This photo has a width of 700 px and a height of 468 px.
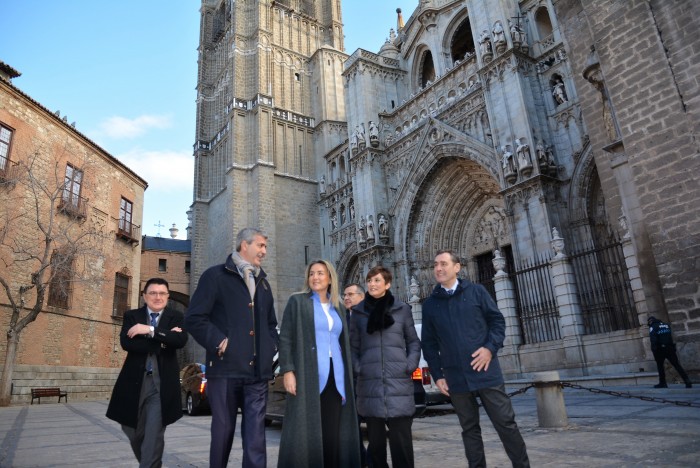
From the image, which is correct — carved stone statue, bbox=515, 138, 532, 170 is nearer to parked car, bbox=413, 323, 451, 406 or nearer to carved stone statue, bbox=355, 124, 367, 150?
carved stone statue, bbox=355, 124, 367, 150

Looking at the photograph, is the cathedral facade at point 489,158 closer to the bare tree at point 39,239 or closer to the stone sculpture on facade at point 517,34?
the stone sculpture on facade at point 517,34

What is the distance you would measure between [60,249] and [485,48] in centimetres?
1740

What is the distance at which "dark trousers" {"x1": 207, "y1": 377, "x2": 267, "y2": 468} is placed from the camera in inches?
121

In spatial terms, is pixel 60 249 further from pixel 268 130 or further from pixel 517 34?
pixel 517 34

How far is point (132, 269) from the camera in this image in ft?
78.0

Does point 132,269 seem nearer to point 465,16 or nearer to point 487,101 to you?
point 487,101

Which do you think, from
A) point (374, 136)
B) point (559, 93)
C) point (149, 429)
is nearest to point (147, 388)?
point (149, 429)

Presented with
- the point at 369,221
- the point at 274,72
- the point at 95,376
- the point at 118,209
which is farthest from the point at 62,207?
the point at 274,72

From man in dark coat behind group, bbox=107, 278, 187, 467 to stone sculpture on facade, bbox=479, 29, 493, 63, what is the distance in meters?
17.1

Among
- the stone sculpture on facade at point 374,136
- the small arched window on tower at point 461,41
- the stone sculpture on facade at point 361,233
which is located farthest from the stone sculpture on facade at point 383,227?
the small arched window on tower at point 461,41

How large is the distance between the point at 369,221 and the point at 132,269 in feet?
39.4

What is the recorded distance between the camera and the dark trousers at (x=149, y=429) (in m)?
3.33

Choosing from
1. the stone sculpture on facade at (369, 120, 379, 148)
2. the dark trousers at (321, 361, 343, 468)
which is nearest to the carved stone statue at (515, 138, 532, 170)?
the stone sculpture on facade at (369, 120, 379, 148)

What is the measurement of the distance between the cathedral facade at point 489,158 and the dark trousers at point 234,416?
682cm
